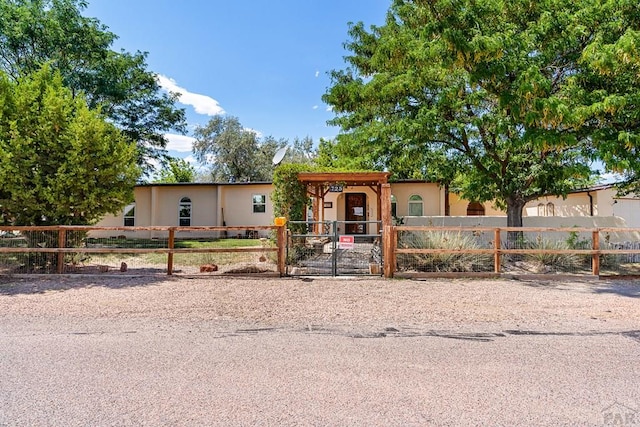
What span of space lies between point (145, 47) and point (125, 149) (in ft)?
51.5

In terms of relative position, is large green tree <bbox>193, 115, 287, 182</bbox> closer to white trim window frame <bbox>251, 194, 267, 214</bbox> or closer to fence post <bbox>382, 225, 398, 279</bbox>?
white trim window frame <bbox>251, 194, 267, 214</bbox>

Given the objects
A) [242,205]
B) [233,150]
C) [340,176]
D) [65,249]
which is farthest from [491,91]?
[233,150]

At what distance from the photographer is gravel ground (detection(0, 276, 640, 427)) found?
2682mm

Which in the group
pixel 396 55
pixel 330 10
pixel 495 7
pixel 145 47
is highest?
pixel 145 47

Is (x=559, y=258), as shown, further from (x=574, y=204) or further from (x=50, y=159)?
(x=50, y=159)

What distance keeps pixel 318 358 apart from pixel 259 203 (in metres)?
17.3

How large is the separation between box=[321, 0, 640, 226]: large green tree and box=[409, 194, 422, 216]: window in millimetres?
6845

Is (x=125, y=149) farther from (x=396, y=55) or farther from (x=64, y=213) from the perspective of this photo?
(x=396, y=55)

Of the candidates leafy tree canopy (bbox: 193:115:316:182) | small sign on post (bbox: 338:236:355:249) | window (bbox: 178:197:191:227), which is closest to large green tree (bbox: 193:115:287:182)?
leafy tree canopy (bbox: 193:115:316:182)

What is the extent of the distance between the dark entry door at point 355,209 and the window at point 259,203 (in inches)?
179

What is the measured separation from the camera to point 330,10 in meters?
14.0

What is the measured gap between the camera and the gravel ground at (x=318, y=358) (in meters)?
2.68

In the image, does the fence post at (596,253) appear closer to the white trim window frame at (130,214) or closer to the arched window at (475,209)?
the arched window at (475,209)

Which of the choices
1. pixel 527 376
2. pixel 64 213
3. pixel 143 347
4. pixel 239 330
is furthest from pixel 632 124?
pixel 64 213
